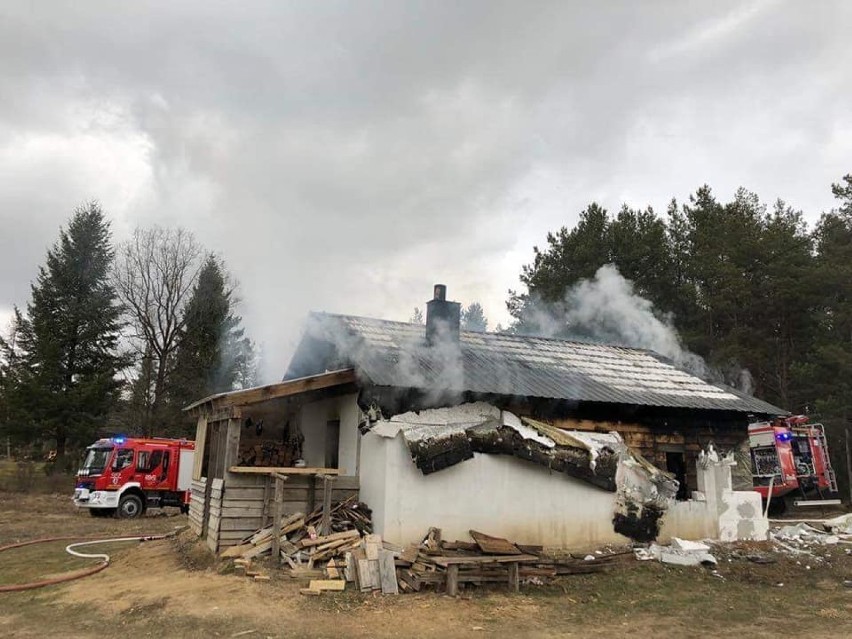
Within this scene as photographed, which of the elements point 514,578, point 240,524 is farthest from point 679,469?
point 240,524

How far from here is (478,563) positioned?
29.3 feet

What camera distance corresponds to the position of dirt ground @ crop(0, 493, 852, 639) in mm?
7168

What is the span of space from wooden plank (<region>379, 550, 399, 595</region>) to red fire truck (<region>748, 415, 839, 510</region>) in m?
15.6

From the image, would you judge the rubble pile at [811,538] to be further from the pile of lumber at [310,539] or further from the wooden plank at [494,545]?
the pile of lumber at [310,539]

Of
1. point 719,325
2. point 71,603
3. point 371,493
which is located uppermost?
point 719,325

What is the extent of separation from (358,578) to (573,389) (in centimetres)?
566

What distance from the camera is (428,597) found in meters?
8.40

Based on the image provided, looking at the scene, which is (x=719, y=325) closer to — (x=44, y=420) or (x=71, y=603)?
(x=71, y=603)

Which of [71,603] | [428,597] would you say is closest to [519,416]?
[428,597]

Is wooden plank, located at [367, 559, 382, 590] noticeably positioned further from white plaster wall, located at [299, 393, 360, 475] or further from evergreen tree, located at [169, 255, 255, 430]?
evergreen tree, located at [169, 255, 255, 430]

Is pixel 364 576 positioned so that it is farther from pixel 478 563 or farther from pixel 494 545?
pixel 494 545

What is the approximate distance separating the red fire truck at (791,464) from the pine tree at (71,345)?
29.2m

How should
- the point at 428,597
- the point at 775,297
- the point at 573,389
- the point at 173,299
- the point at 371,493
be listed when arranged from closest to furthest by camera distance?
1. the point at 428,597
2. the point at 371,493
3. the point at 573,389
4. the point at 775,297
5. the point at 173,299

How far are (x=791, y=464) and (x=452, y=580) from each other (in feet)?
52.7
